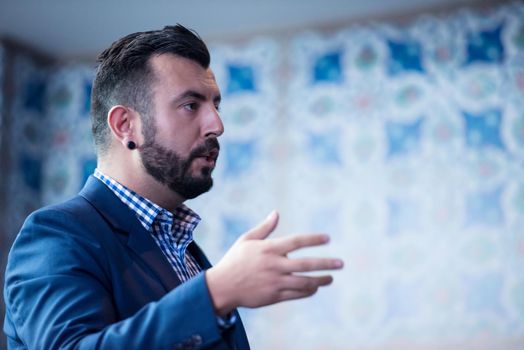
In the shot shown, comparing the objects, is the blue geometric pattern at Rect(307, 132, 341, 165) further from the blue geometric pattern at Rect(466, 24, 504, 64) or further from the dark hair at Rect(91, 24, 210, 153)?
the dark hair at Rect(91, 24, 210, 153)

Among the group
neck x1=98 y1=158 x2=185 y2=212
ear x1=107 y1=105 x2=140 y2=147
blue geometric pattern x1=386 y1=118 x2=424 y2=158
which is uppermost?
blue geometric pattern x1=386 y1=118 x2=424 y2=158

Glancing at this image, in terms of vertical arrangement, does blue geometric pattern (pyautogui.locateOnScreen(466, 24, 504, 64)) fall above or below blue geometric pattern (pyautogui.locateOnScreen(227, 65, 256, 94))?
above

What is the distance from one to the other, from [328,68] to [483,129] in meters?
0.89

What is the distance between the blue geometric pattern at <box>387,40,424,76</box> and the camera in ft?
12.5

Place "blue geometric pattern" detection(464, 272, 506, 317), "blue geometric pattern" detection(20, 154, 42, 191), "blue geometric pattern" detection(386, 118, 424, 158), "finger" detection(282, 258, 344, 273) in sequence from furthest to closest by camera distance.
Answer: "blue geometric pattern" detection(20, 154, 42, 191) < "blue geometric pattern" detection(386, 118, 424, 158) < "blue geometric pattern" detection(464, 272, 506, 317) < "finger" detection(282, 258, 344, 273)

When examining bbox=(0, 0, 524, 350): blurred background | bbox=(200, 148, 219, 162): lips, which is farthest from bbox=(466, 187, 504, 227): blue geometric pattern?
bbox=(200, 148, 219, 162): lips

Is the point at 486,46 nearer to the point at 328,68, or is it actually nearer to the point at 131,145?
the point at 328,68

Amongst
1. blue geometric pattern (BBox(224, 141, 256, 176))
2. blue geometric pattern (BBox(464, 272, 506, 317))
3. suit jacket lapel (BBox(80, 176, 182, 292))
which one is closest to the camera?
suit jacket lapel (BBox(80, 176, 182, 292))

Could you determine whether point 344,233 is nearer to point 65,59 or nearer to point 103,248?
point 65,59

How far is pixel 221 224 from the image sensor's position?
403 cm

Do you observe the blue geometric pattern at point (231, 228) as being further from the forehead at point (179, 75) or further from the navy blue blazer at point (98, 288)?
the navy blue blazer at point (98, 288)

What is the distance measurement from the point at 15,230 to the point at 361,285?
199 centimetres

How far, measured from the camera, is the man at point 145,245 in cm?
103

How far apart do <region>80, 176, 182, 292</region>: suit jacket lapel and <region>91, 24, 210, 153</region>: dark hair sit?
0.18 metres
